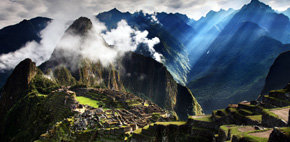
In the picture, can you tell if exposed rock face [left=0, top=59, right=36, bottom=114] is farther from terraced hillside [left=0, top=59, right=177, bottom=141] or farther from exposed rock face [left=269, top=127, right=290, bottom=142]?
exposed rock face [left=269, top=127, right=290, bottom=142]

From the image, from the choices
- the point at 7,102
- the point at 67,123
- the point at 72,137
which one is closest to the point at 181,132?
the point at 72,137

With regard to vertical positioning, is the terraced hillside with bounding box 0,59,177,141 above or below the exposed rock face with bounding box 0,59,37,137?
below

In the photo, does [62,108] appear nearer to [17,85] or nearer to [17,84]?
[17,85]

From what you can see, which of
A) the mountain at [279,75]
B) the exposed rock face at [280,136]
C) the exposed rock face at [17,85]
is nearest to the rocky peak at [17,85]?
the exposed rock face at [17,85]

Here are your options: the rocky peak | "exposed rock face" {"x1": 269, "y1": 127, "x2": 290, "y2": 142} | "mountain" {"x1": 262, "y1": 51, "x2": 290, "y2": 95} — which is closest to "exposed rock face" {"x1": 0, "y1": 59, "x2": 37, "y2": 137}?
the rocky peak

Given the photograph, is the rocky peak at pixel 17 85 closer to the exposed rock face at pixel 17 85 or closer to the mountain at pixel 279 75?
the exposed rock face at pixel 17 85

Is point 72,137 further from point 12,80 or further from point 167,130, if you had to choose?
point 12,80

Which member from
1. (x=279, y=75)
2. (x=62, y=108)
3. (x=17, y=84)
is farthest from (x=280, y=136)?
(x=17, y=84)
